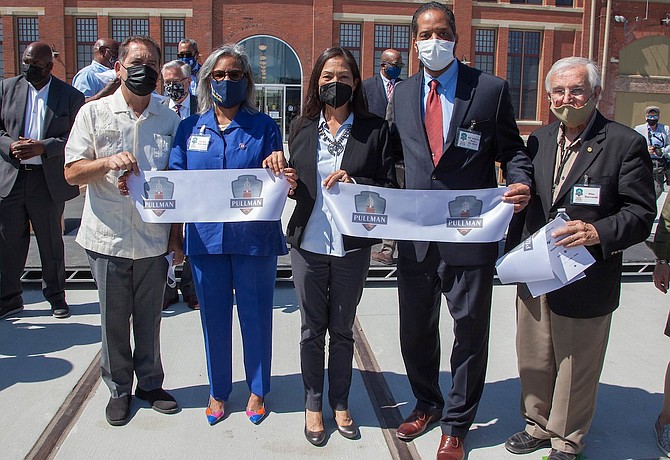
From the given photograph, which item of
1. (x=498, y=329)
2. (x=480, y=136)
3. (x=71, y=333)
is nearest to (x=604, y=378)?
(x=498, y=329)

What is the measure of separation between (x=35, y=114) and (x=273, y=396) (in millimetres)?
3337

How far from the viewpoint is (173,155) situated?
3.51 metres

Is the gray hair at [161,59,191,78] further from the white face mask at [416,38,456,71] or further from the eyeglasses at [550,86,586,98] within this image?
the eyeglasses at [550,86,586,98]

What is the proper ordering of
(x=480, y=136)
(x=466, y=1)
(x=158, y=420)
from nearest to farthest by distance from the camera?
(x=480, y=136)
(x=158, y=420)
(x=466, y=1)

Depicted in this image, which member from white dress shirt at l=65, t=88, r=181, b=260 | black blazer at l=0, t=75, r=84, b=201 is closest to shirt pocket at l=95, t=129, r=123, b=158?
white dress shirt at l=65, t=88, r=181, b=260

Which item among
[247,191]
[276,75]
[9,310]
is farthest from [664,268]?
[276,75]

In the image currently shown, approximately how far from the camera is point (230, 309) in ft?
11.9

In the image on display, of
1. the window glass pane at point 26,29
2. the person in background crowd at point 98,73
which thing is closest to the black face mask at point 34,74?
the person in background crowd at point 98,73

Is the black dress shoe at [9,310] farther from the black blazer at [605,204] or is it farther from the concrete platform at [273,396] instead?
the black blazer at [605,204]

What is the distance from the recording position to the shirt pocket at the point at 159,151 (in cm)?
352

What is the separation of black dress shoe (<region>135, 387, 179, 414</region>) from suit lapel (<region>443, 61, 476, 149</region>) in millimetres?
2242

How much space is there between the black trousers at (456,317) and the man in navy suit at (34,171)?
3472mm

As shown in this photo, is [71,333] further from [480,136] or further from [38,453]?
[480,136]

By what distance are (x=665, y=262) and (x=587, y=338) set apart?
0.69 meters
